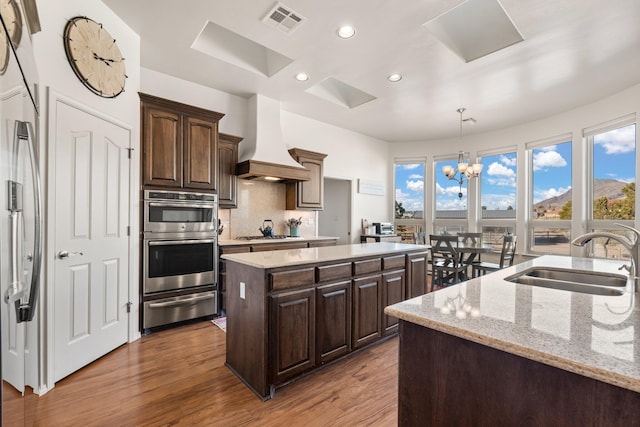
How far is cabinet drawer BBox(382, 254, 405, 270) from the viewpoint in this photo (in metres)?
2.80

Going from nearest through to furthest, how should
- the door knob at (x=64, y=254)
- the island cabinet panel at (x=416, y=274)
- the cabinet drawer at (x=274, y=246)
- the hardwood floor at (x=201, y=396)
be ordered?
the hardwood floor at (x=201, y=396), the door knob at (x=64, y=254), the island cabinet panel at (x=416, y=274), the cabinet drawer at (x=274, y=246)

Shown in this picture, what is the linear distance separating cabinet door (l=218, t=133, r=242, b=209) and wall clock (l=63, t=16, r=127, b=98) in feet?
4.58

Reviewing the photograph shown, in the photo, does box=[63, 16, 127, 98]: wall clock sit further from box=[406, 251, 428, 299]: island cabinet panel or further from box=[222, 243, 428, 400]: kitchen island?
box=[406, 251, 428, 299]: island cabinet panel

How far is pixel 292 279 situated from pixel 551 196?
5.34 meters

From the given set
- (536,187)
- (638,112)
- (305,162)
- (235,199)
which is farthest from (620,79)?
(235,199)

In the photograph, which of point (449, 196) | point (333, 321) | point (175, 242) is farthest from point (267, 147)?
point (449, 196)

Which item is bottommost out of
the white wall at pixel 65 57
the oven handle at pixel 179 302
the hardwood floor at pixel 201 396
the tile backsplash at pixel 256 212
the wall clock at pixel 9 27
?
the hardwood floor at pixel 201 396

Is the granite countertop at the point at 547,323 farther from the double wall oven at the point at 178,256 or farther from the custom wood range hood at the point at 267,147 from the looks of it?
the custom wood range hood at the point at 267,147

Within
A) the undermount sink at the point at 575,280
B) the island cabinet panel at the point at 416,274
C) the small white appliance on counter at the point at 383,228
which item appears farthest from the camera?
the small white appliance on counter at the point at 383,228

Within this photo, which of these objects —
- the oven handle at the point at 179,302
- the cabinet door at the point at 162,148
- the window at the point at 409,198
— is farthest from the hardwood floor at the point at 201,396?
the window at the point at 409,198

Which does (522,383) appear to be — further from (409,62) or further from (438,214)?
(438,214)

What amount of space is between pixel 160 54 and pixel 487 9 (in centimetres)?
347

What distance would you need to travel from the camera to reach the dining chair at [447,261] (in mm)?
4301

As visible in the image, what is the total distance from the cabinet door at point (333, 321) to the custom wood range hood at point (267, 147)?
88.5 inches
